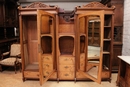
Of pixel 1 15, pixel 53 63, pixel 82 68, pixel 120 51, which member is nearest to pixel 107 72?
pixel 82 68

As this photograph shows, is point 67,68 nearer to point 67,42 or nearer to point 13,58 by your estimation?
point 67,42

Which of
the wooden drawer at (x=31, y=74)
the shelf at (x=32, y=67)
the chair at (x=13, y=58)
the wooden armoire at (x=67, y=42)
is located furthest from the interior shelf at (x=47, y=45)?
the chair at (x=13, y=58)

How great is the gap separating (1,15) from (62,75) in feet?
10.3

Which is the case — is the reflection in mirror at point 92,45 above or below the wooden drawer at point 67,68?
above

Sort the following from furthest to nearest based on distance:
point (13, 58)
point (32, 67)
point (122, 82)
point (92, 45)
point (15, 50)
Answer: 1. point (15, 50)
2. point (13, 58)
3. point (32, 67)
4. point (92, 45)
5. point (122, 82)

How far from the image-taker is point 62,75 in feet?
10.9

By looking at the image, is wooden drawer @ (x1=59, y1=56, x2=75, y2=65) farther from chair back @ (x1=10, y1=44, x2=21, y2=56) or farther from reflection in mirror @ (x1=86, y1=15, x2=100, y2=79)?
chair back @ (x1=10, y1=44, x2=21, y2=56)

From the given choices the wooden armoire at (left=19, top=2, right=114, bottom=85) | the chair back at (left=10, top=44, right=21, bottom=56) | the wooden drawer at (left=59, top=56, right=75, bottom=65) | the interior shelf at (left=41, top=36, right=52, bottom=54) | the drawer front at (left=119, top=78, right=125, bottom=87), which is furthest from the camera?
the chair back at (left=10, top=44, right=21, bottom=56)

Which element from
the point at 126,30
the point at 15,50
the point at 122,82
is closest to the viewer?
the point at 122,82

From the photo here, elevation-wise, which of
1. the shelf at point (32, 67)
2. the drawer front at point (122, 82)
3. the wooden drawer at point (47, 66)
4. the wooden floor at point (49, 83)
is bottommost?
the wooden floor at point (49, 83)

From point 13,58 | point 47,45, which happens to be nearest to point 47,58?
point 47,45

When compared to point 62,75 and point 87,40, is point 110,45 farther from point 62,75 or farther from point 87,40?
point 62,75

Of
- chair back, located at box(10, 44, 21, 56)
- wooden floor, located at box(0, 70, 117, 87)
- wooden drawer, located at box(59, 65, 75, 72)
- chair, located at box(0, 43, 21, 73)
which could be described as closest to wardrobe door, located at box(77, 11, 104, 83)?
wooden drawer, located at box(59, 65, 75, 72)

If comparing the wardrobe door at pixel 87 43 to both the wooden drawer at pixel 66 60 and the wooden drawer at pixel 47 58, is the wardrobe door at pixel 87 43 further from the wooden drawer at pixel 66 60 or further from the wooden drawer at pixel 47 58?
the wooden drawer at pixel 47 58
